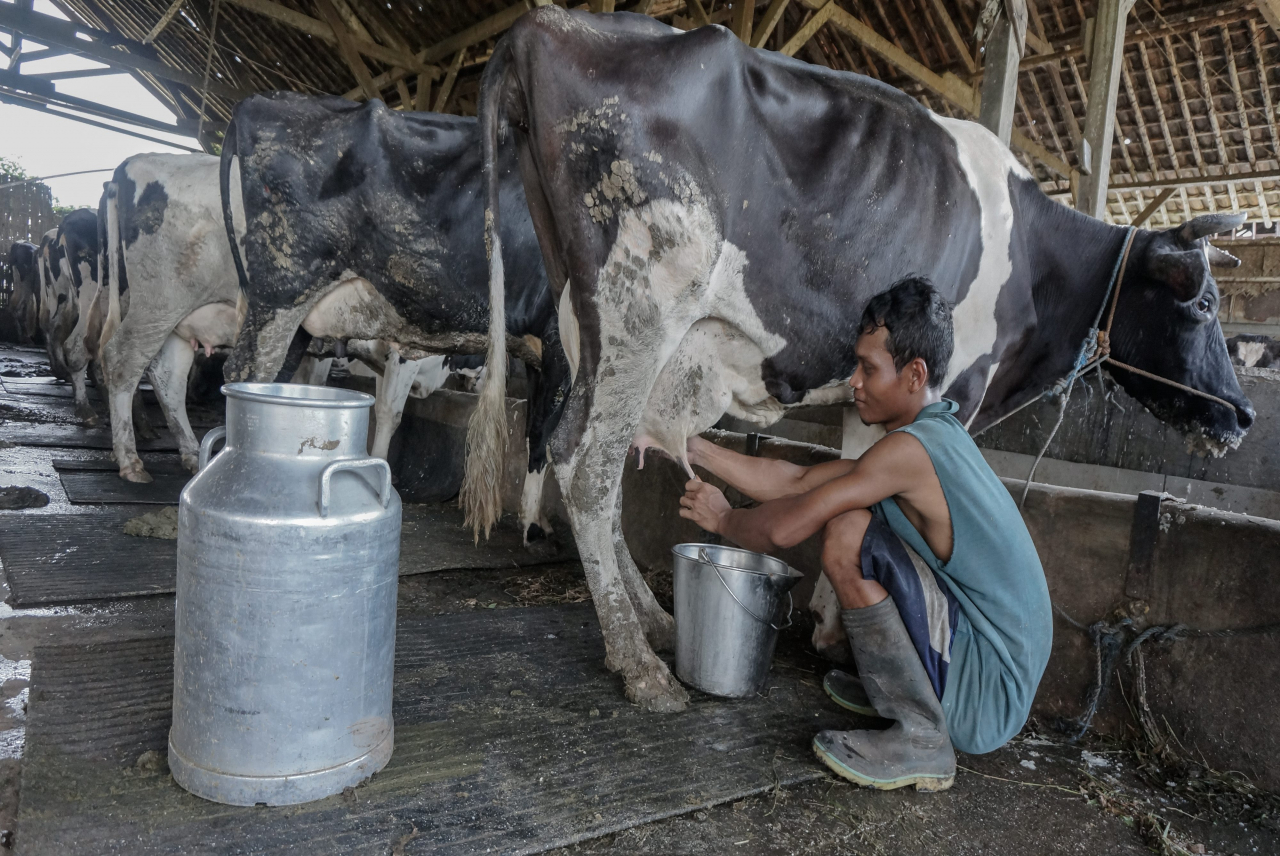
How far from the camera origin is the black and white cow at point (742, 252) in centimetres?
235

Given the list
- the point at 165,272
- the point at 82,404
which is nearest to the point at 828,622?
the point at 165,272

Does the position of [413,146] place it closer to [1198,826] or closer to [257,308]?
[257,308]

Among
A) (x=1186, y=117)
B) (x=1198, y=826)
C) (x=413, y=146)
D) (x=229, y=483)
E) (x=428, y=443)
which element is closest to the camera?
(x=229, y=483)

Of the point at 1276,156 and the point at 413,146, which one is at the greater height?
the point at 1276,156

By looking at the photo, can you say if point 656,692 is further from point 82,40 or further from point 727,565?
point 82,40

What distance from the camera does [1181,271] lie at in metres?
3.04

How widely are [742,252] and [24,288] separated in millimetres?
16952

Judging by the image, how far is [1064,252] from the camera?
10.6ft

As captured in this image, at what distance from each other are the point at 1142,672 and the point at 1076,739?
0.92 feet

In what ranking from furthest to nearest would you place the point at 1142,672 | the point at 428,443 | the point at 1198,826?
the point at 428,443 → the point at 1142,672 → the point at 1198,826

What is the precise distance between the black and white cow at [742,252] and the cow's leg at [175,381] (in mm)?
3545

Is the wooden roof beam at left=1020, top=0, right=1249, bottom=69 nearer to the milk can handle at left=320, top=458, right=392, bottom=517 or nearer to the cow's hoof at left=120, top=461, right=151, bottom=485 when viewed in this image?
the milk can handle at left=320, top=458, right=392, bottom=517

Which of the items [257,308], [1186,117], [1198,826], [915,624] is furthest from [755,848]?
[1186,117]

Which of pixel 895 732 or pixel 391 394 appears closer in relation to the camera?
pixel 895 732
